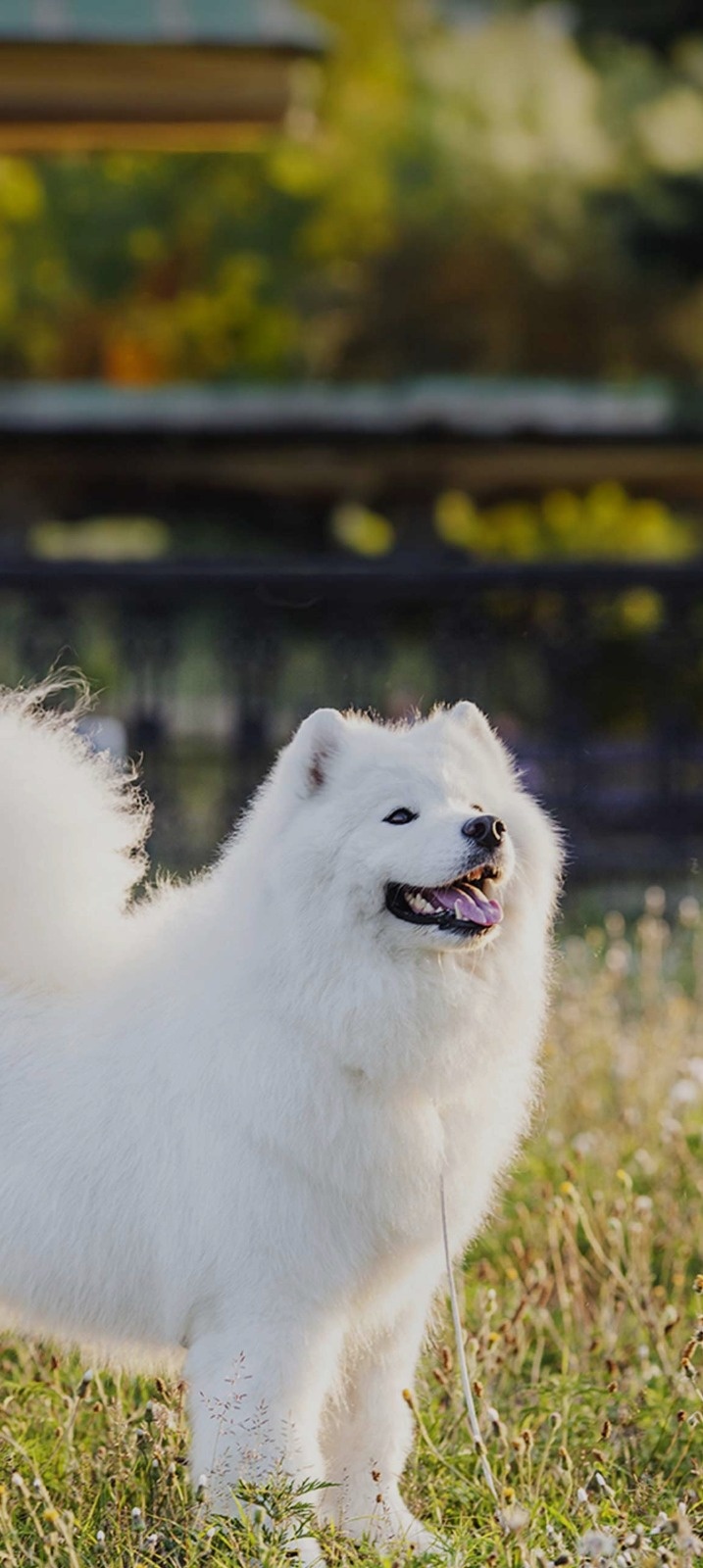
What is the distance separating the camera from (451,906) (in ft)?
8.59

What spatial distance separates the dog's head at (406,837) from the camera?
260 cm

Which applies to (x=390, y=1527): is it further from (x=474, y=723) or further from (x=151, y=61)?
(x=151, y=61)

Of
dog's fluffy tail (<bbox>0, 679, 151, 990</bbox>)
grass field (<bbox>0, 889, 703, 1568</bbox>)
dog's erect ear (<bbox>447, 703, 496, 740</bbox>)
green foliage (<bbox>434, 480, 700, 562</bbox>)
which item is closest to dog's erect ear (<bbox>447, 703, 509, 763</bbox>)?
dog's erect ear (<bbox>447, 703, 496, 740</bbox>)

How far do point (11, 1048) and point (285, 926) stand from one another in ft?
1.85

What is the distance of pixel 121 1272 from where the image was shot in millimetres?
2787

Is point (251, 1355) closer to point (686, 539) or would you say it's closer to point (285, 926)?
point (285, 926)

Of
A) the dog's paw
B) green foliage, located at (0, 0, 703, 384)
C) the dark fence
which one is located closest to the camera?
the dog's paw

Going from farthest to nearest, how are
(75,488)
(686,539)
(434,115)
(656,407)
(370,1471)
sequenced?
(434,115), (686,539), (656,407), (75,488), (370,1471)

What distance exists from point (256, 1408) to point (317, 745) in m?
1.00

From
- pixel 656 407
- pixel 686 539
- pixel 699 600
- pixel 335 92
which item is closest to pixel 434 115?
pixel 335 92

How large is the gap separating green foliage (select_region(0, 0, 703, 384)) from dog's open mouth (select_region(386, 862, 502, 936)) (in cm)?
1932

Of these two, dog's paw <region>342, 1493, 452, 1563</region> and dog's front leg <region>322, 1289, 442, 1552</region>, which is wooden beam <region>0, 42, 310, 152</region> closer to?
dog's front leg <region>322, 1289, 442, 1552</region>

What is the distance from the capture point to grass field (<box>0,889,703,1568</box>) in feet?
8.66

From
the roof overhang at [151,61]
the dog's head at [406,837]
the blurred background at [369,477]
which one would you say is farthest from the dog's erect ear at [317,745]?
the roof overhang at [151,61]
